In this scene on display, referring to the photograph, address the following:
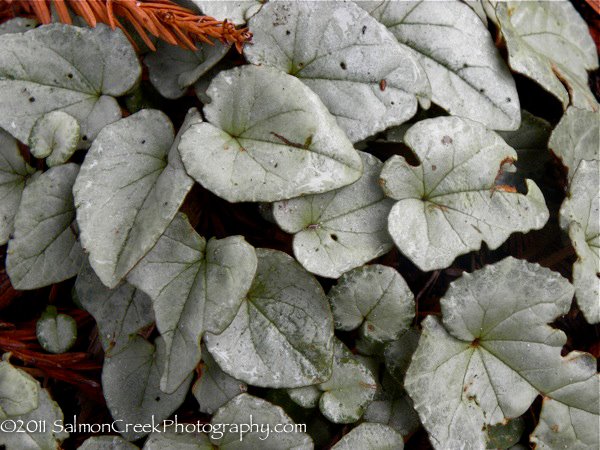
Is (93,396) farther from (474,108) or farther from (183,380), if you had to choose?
(474,108)

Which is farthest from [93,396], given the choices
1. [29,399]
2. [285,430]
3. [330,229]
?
[330,229]

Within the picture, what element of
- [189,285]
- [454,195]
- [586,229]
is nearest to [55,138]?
[189,285]

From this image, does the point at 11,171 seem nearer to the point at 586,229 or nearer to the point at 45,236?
the point at 45,236

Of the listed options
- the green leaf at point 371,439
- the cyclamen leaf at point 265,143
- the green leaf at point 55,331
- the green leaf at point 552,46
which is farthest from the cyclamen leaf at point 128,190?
the green leaf at point 552,46

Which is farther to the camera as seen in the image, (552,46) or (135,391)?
(552,46)

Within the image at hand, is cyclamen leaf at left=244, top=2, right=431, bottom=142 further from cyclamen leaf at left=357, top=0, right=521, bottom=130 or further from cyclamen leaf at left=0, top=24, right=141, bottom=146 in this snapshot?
cyclamen leaf at left=0, top=24, right=141, bottom=146

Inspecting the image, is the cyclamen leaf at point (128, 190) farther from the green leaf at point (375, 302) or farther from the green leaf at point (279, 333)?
the green leaf at point (375, 302)
